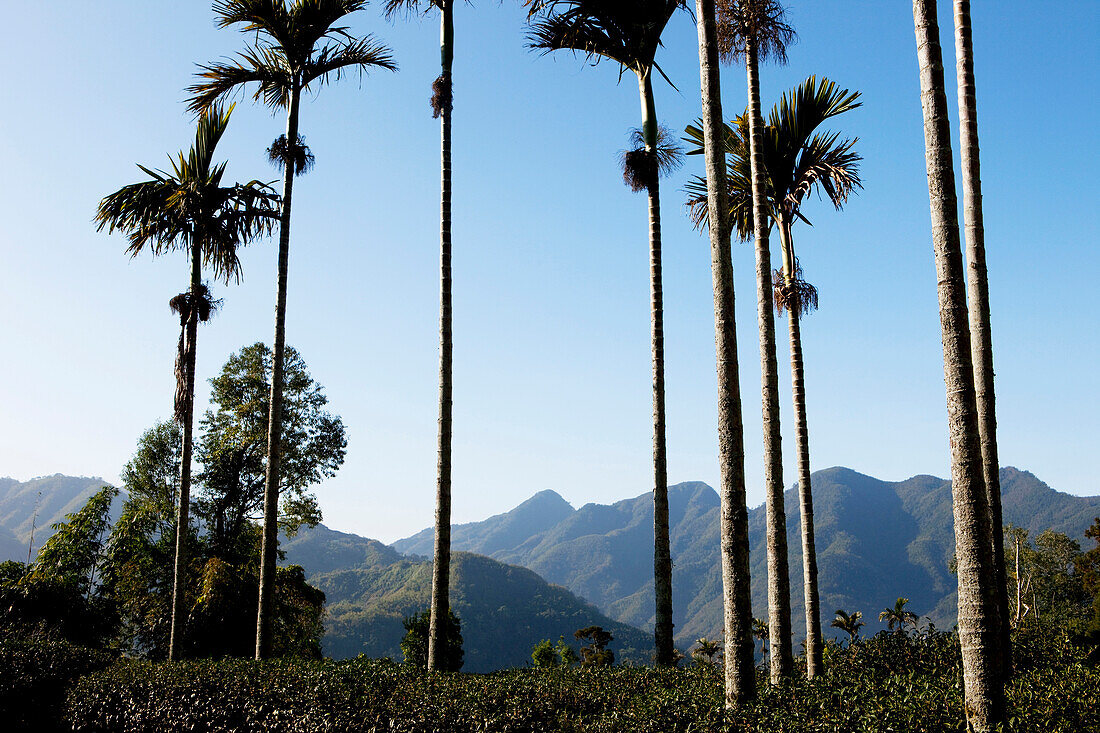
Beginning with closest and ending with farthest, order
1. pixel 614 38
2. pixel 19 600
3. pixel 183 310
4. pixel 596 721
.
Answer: pixel 596 721 < pixel 614 38 < pixel 183 310 < pixel 19 600

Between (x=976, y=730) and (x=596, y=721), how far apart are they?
256 cm

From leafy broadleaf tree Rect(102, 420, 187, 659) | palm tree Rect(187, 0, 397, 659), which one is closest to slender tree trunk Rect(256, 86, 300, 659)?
palm tree Rect(187, 0, 397, 659)

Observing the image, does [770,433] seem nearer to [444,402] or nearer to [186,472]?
[444,402]

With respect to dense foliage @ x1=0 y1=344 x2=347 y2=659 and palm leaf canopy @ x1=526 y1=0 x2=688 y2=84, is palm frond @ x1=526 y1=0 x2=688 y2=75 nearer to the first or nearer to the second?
palm leaf canopy @ x1=526 y1=0 x2=688 y2=84

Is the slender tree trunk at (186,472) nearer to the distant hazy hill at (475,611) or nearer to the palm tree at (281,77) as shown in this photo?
the palm tree at (281,77)

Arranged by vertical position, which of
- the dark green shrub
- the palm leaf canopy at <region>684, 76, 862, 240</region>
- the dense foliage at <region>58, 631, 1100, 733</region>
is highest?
the palm leaf canopy at <region>684, 76, 862, 240</region>

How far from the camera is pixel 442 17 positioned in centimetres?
1275

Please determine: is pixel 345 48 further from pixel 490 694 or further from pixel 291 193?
pixel 490 694

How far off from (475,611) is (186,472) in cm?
12711

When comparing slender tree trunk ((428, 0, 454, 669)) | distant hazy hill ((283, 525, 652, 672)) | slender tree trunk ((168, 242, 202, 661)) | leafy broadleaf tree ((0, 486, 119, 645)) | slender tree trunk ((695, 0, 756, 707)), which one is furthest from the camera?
distant hazy hill ((283, 525, 652, 672))

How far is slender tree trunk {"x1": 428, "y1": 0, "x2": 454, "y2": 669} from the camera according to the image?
34.6ft

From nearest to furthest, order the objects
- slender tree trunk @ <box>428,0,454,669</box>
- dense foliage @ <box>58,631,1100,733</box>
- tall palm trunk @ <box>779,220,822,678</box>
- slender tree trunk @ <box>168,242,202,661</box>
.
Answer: dense foliage @ <box>58,631,1100,733</box>
slender tree trunk @ <box>428,0,454,669</box>
tall palm trunk @ <box>779,220,822,678</box>
slender tree trunk @ <box>168,242,202,661</box>

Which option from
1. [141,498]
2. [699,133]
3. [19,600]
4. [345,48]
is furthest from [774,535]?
[141,498]

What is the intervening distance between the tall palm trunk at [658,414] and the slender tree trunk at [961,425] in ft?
19.6
